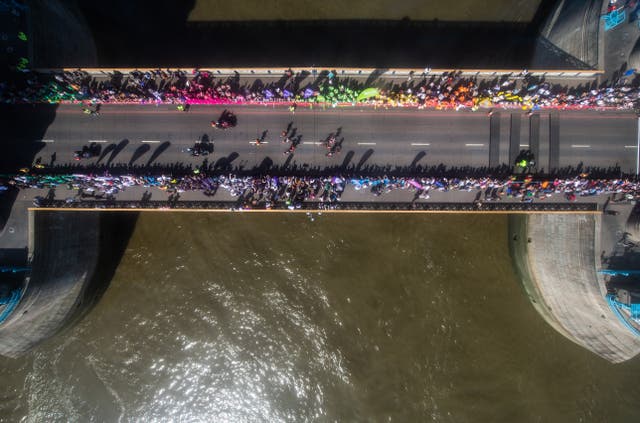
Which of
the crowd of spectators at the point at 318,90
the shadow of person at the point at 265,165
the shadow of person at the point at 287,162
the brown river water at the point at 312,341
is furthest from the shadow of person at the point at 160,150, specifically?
the shadow of person at the point at 287,162

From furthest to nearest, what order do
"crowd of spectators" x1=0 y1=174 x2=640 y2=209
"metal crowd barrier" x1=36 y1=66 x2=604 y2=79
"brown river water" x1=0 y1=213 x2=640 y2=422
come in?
"brown river water" x1=0 y1=213 x2=640 y2=422 < "metal crowd barrier" x1=36 y1=66 x2=604 y2=79 < "crowd of spectators" x1=0 y1=174 x2=640 y2=209

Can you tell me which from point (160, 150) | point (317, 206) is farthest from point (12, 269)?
point (317, 206)

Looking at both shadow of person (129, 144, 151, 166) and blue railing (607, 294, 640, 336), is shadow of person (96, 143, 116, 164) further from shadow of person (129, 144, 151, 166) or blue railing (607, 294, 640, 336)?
blue railing (607, 294, 640, 336)

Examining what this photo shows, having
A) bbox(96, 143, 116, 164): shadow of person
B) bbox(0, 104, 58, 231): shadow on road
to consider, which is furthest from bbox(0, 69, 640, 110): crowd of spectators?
bbox(96, 143, 116, 164): shadow of person

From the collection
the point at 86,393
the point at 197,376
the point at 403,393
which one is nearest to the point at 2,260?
the point at 86,393

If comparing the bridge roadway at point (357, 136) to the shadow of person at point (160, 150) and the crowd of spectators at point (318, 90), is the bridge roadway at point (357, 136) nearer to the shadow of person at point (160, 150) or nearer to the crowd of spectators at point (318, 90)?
the shadow of person at point (160, 150)

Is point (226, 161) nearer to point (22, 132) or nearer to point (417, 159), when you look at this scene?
point (417, 159)

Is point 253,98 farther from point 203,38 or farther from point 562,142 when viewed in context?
point 562,142
